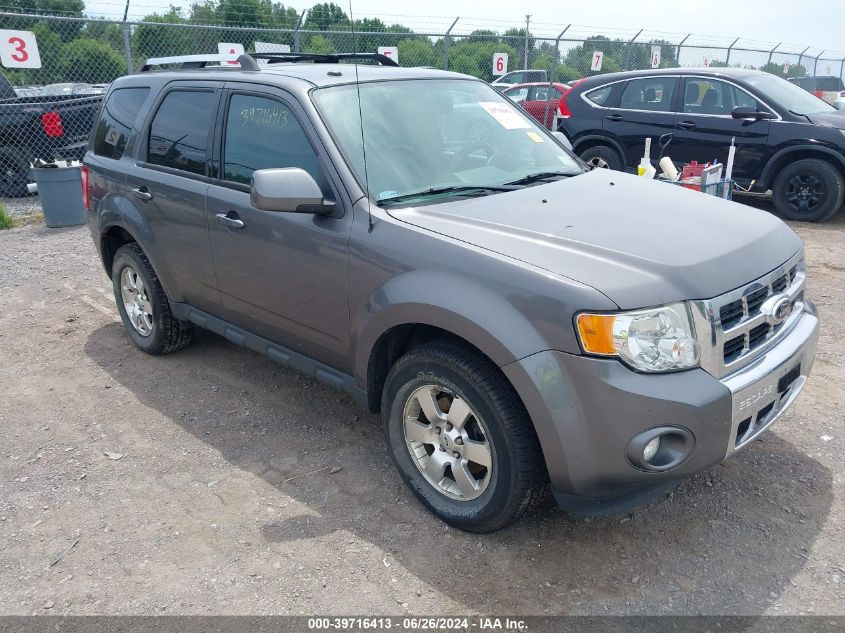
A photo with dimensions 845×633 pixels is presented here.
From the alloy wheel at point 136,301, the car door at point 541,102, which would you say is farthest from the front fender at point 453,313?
the car door at point 541,102

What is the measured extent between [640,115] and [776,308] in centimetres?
707

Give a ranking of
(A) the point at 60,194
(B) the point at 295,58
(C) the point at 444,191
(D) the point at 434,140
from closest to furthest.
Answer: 1. (C) the point at 444,191
2. (D) the point at 434,140
3. (B) the point at 295,58
4. (A) the point at 60,194

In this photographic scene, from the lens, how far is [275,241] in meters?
3.60

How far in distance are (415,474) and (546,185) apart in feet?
5.06

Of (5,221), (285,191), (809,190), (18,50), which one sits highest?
(18,50)

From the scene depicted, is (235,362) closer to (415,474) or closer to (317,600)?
(415,474)

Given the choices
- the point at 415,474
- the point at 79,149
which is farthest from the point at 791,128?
the point at 79,149

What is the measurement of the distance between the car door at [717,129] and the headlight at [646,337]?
6961mm

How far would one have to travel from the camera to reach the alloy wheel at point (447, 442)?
2.96 meters

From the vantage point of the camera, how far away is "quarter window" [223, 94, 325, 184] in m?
3.53

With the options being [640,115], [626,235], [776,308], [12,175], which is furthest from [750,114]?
[12,175]

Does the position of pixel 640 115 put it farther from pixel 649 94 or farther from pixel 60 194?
pixel 60 194

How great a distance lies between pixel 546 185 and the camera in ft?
11.7

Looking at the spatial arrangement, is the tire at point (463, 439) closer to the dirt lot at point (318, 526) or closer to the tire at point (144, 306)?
the dirt lot at point (318, 526)
